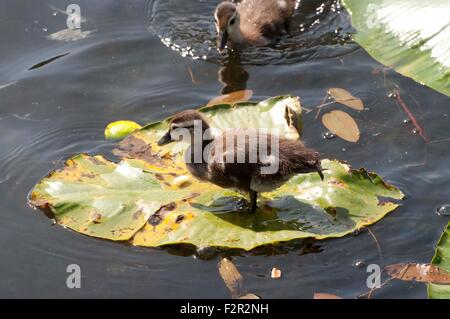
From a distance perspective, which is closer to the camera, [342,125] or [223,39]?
[342,125]

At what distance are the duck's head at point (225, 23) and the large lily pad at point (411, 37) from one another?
72.0 inches

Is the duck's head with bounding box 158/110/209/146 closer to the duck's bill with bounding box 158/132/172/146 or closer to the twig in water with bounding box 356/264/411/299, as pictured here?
the duck's bill with bounding box 158/132/172/146

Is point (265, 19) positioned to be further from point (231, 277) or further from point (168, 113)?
point (231, 277)

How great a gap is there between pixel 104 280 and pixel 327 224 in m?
1.37

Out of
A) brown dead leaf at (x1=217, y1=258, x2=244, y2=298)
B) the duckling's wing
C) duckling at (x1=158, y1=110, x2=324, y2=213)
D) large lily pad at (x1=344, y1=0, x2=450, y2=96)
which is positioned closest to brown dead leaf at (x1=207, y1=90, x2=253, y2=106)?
large lily pad at (x1=344, y1=0, x2=450, y2=96)

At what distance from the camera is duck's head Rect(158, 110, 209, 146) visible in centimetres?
517

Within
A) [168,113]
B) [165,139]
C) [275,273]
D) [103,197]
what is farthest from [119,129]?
[275,273]

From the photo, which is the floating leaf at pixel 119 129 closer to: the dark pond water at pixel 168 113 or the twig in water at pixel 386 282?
the dark pond water at pixel 168 113

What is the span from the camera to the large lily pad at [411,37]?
5238 mm

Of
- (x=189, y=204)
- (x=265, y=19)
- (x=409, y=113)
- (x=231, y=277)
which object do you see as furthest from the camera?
(x=265, y=19)

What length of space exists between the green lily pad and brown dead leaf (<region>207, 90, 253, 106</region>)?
2560 mm

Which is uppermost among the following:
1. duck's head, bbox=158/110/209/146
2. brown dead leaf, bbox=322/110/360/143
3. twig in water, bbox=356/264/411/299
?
duck's head, bbox=158/110/209/146

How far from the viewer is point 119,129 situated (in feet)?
19.7

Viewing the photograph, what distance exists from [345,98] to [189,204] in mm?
2159
